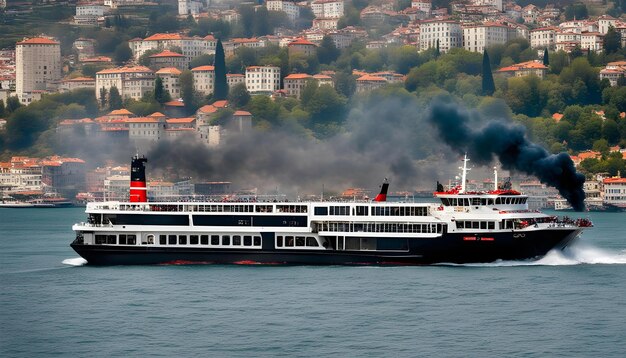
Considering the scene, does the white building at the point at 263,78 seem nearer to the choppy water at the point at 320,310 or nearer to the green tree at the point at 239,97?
the green tree at the point at 239,97

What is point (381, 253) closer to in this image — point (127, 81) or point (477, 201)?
point (477, 201)

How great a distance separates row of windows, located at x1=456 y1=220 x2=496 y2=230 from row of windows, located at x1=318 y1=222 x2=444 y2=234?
750 mm

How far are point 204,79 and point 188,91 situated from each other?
7348 mm

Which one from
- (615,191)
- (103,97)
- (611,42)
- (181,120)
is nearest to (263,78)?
(103,97)

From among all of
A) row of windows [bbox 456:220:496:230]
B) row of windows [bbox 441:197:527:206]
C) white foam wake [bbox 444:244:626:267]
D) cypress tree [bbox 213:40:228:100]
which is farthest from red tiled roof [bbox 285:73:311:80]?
row of windows [bbox 456:220:496:230]

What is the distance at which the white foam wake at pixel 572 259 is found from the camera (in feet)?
196

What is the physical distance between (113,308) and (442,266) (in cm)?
1498

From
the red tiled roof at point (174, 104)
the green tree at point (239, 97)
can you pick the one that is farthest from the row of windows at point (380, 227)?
the red tiled roof at point (174, 104)

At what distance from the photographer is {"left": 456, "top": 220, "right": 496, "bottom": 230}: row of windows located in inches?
2319

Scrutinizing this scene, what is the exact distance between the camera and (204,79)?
197m

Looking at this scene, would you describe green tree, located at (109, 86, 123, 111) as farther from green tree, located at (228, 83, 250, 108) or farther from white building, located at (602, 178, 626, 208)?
white building, located at (602, 178, 626, 208)

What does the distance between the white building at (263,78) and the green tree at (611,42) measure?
→ 147 feet

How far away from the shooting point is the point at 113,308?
5116cm

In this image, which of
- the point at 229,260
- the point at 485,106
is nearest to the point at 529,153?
the point at 229,260
